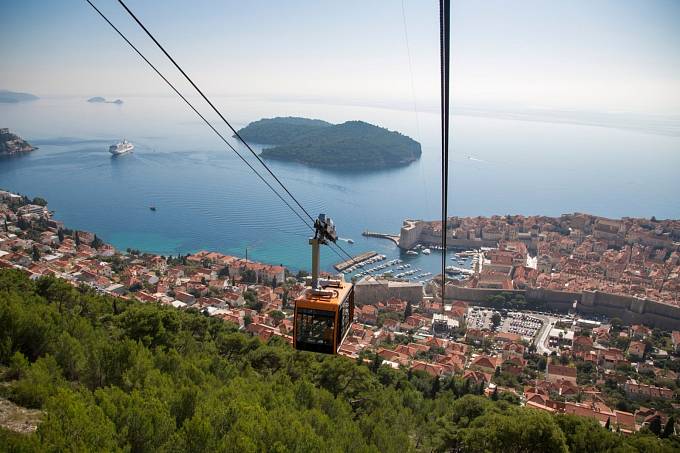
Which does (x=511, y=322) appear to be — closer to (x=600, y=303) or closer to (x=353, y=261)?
(x=600, y=303)

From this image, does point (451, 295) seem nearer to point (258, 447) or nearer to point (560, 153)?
point (258, 447)

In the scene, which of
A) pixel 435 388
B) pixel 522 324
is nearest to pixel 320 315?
pixel 435 388

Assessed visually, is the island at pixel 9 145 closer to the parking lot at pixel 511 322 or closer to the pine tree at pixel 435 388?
the parking lot at pixel 511 322

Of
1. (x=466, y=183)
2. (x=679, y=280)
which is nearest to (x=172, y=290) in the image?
(x=679, y=280)

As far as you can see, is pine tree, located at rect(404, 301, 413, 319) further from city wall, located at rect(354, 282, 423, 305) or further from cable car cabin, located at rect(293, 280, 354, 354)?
cable car cabin, located at rect(293, 280, 354, 354)

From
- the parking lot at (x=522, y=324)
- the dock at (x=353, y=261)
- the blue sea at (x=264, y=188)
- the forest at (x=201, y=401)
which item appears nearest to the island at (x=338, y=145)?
the blue sea at (x=264, y=188)

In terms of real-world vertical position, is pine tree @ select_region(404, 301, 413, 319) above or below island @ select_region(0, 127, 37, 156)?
below

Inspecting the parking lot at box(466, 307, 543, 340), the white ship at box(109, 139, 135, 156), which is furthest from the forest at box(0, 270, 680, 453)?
the white ship at box(109, 139, 135, 156)
